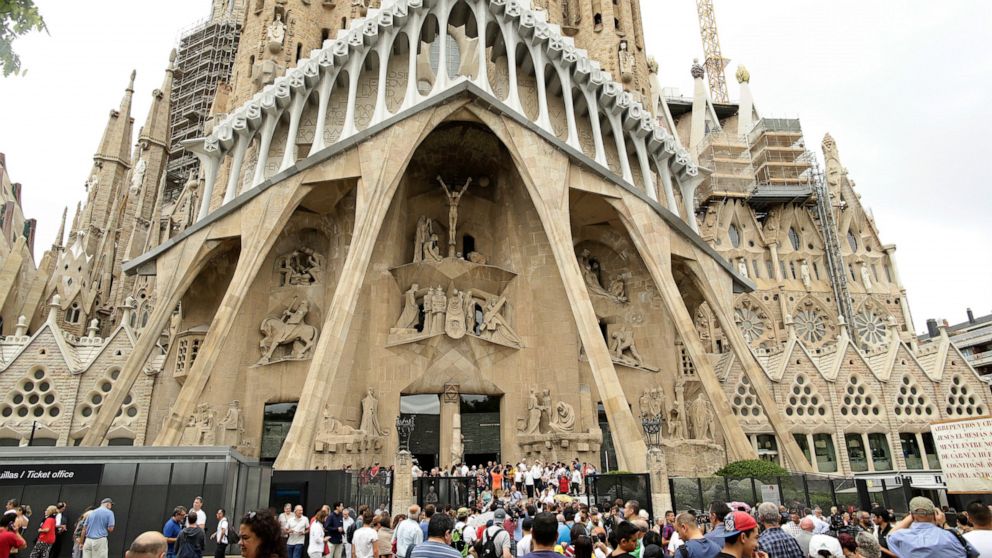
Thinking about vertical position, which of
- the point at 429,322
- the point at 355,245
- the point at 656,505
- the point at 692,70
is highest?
the point at 692,70

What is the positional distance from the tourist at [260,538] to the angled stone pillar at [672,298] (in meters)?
17.2

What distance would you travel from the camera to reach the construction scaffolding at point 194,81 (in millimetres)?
39781

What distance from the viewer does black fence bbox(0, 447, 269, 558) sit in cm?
1037

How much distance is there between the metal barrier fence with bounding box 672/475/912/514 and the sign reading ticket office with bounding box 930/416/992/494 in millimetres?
1826

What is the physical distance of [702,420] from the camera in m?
21.2

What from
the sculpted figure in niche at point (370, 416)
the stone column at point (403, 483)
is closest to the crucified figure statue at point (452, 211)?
the sculpted figure in niche at point (370, 416)

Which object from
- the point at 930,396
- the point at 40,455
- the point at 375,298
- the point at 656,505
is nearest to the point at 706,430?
the point at 656,505

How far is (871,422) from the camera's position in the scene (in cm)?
2700

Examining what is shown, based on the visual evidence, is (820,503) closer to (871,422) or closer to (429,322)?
(429,322)

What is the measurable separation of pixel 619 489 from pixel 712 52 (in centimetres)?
5503

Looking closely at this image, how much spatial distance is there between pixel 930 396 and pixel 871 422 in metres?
3.34

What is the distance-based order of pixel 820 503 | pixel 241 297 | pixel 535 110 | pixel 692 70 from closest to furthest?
pixel 820 503 → pixel 241 297 → pixel 535 110 → pixel 692 70

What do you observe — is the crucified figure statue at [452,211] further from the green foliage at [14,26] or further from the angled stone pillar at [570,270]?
the green foliage at [14,26]

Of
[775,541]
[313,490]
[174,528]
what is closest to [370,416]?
[313,490]
